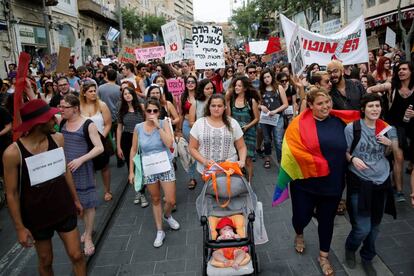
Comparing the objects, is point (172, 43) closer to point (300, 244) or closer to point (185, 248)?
point (185, 248)

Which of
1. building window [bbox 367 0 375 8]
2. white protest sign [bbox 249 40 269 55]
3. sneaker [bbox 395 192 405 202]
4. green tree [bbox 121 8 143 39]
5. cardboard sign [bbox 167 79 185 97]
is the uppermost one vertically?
green tree [bbox 121 8 143 39]

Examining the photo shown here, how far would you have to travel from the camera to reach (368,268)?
3711 millimetres

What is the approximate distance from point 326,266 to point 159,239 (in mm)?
1915

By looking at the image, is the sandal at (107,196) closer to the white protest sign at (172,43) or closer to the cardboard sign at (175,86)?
the cardboard sign at (175,86)

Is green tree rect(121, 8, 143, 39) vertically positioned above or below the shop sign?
above

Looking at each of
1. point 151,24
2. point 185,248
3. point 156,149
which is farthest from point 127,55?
point 151,24

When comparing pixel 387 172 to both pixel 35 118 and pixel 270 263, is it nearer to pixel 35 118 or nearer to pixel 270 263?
pixel 270 263

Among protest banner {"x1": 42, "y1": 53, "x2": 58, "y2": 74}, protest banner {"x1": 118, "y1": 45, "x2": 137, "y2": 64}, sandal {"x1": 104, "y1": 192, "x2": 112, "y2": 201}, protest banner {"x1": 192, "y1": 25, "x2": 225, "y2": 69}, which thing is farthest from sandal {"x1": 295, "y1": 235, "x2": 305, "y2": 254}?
protest banner {"x1": 118, "y1": 45, "x2": 137, "y2": 64}

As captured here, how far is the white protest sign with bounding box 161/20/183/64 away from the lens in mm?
10945

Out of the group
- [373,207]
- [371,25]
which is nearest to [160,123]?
[373,207]

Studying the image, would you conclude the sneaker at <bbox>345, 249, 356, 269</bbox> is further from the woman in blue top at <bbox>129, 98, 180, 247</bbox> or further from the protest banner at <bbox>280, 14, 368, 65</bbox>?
the protest banner at <bbox>280, 14, 368, 65</bbox>

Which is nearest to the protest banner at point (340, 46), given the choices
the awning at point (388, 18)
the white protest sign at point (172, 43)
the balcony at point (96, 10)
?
the white protest sign at point (172, 43)

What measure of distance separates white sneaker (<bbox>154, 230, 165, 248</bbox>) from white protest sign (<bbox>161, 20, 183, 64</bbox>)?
7.25 metres

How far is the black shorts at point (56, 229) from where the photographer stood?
3.07 meters
